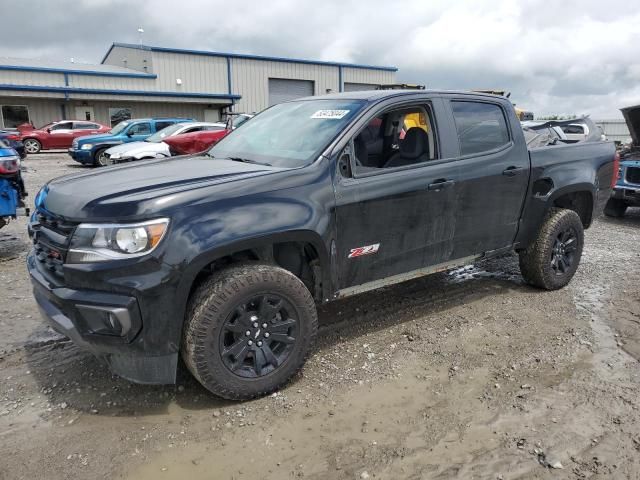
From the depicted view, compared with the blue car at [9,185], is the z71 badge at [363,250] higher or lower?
lower

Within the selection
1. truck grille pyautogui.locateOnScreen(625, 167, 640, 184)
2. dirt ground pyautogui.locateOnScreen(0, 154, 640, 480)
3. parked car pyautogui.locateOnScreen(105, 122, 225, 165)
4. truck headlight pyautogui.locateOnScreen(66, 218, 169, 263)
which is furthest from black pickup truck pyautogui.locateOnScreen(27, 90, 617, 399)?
parked car pyautogui.locateOnScreen(105, 122, 225, 165)

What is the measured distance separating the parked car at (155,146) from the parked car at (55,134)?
8127 millimetres

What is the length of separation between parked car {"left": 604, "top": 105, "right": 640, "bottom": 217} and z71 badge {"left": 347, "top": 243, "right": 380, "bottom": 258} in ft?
23.5

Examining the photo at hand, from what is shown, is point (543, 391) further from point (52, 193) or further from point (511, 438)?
point (52, 193)

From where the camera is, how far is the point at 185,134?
570 inches

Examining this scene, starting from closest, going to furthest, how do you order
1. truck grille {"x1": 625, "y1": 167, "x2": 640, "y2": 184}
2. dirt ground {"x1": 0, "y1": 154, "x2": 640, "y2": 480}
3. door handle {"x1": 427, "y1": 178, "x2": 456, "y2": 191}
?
dirt ground {"x1": 0, "y1": 154, "x2": 640, "y2": 480}
door handle {"x1": 427, "y1": 178, "x2": 456, "y2": 191}
truck grille {"x1": 625, "y1": 167, "x2": 640, "y2": 184}

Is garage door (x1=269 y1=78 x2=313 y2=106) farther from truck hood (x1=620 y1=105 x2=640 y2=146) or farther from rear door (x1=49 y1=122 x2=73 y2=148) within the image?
truck hood (x1=620 y1=105 x2=640 y2=146)

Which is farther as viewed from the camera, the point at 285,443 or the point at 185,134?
the point at 185,134

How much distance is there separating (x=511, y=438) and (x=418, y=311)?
1852 mm

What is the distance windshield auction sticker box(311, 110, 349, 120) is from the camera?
366 cm

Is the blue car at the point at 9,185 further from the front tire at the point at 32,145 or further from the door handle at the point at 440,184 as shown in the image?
the front tire at the point at 32,145

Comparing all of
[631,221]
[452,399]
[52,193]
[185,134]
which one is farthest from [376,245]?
[185,134]

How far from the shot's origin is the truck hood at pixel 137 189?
2727 mm

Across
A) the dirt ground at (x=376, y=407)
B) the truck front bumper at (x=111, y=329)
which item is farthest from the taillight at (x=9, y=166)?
the truck front bumper at (x=111, y=329)
